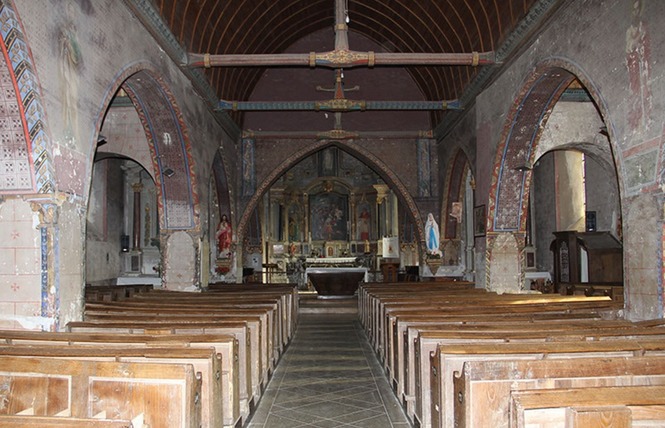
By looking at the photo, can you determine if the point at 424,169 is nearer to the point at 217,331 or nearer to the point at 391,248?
the point at 391,248

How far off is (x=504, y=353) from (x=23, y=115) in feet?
16.1

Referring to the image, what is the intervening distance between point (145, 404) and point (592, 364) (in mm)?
2393

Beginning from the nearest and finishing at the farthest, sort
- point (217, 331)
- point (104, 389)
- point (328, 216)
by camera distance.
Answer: point (104, 389) → point (217, 331) → point (328, 216)

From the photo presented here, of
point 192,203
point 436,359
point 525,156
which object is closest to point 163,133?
point 192,203

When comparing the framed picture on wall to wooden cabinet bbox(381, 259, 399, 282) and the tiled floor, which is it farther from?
wooden cabinet bbox(381, 259, 399, 282)

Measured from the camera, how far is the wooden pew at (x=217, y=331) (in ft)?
16.0

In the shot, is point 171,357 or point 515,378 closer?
point 515,378

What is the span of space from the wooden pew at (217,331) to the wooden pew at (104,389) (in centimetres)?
169

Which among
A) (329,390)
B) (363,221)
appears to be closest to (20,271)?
(329,390)

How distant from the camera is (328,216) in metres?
23.8

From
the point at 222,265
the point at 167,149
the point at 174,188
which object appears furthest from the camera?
the point at 222,265

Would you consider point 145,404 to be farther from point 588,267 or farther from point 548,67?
point 588,267

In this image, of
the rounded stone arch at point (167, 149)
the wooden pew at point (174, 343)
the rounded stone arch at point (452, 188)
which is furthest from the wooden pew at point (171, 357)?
the rounded stone arch at point (452, 188)

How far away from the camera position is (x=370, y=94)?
16859 mm
